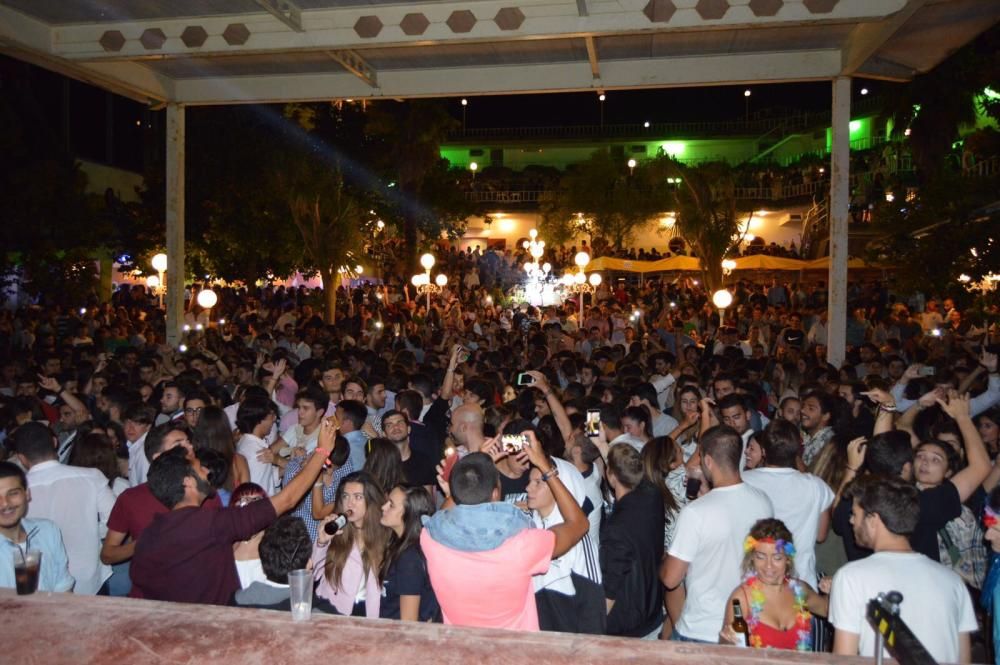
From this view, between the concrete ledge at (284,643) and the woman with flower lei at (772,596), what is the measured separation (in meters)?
0.75

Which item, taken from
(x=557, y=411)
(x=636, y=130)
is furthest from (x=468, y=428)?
(x=636, y=130)

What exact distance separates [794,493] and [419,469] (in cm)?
265

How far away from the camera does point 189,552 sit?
3.94 metres

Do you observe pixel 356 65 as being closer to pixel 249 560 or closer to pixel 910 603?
pixel 249 560

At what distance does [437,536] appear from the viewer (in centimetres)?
357

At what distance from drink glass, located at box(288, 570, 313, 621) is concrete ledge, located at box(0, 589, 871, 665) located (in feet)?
0.13

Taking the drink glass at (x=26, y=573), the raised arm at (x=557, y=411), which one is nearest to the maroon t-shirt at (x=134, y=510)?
the drink glass at (x=26, y=573)

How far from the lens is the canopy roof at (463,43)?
9.66 metres

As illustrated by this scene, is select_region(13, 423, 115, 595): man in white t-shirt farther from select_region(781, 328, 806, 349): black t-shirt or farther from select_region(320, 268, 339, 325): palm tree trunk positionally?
select_region(320, 268, 339, 325): palm tree trunk

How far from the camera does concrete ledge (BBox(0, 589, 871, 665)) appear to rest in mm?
2965

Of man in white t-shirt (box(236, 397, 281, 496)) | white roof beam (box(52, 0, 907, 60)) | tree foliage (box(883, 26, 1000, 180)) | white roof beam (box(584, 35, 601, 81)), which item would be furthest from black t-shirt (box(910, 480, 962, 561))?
tree foliage (box(883, 26, 1000, 180))

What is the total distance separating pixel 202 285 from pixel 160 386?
44.8ft

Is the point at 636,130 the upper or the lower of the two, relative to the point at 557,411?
upper

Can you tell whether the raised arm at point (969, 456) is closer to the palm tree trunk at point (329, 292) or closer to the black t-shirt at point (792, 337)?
the black t-shirt at point (792, 337)
